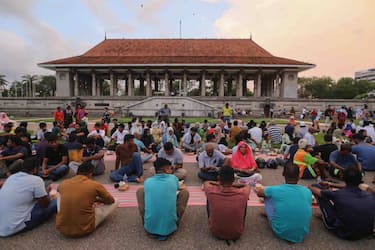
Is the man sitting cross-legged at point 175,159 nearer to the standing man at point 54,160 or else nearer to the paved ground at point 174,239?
the paved ground at point 174,239

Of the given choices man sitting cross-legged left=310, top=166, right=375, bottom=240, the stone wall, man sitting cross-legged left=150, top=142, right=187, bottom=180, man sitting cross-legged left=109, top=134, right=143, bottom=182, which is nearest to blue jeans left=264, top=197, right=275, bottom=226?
man sitting cross-legged left=310, top=166, right=375, bottom=240

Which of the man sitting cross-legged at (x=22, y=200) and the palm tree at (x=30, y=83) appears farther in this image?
the palm tree at (x=30, y=83)

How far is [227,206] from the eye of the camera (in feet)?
9.49

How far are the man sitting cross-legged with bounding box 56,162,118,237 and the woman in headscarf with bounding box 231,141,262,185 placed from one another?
3148 mm

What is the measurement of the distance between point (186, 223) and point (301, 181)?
329 cm

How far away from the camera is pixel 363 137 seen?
21.7 feet

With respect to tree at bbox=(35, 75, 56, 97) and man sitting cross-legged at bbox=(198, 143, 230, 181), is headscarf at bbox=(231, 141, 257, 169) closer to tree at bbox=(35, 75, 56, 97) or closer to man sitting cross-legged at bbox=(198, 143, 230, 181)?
man sitting cross-legged at bbox=(198, 143, 230, 181)

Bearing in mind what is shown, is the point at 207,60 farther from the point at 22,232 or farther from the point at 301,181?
the point at 22,232

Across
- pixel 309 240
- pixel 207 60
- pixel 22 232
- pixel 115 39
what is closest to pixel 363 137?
pixel 309 240

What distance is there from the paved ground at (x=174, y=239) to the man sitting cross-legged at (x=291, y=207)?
0.17m

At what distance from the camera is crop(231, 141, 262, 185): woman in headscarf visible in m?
5.25

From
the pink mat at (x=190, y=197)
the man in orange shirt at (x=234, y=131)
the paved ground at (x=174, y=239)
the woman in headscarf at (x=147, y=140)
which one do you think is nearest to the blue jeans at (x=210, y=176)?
the pink mat at (x=190, y=197)

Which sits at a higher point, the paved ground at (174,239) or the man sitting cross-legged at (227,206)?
the man sitting cross-legged at (227,206)

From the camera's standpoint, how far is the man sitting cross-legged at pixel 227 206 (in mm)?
2906
